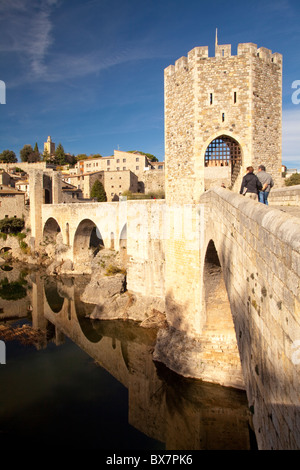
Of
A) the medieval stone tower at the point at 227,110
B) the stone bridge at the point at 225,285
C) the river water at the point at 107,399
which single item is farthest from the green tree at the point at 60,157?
the medieval stone tower at the point at 227,110

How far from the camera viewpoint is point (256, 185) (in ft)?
18.5

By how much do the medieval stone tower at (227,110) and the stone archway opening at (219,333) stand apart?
102 inches

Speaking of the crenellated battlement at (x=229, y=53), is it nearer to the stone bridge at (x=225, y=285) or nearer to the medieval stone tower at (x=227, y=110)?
the medieval stone tower at (x=227, y=110)

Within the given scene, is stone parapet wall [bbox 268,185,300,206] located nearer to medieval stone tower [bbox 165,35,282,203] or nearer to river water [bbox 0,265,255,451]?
medieval stone tower [bbox 165,35,282,203]

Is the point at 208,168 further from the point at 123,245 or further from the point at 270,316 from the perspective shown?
the point at 123,245

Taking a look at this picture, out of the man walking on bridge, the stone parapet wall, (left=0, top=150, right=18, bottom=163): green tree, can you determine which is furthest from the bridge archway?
(left=0, top=150, right=18, bottom=163): green tree

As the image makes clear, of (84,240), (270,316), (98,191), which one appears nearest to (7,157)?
(98,191)

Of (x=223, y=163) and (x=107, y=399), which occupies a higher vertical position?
(x=223, y=163)

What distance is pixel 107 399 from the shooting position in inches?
396

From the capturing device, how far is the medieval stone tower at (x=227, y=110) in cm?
898

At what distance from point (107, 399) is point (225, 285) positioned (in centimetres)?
672

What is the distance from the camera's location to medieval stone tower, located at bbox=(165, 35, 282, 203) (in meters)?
8.98
